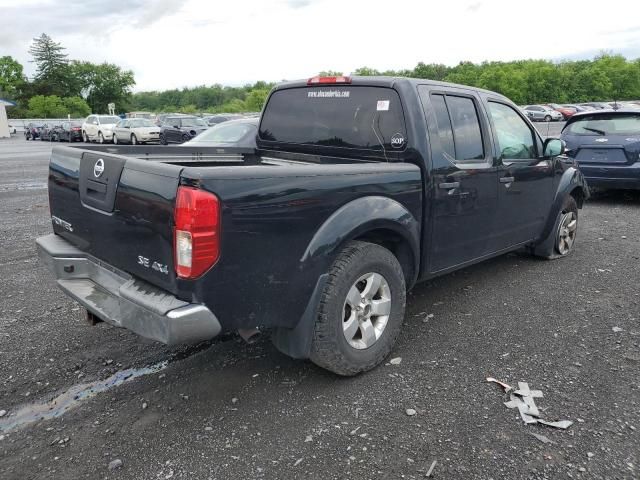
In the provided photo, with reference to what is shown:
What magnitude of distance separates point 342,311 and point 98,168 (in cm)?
169

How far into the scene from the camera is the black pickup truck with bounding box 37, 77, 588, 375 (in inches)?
104

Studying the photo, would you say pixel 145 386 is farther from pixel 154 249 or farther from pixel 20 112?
pixel 20 112

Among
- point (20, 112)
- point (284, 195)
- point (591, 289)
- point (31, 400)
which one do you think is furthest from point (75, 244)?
point (20, 112)

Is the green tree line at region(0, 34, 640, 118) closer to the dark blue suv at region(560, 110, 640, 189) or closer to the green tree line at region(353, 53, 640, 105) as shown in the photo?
the green tree line at region(353, 53, 640, 105)

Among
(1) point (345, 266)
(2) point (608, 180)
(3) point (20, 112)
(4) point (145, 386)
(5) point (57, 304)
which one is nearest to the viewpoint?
(1) point (345, 266)

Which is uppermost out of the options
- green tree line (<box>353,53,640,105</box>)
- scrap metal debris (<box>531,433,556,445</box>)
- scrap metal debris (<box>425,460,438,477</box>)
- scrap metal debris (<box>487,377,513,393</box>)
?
green tree line (<box>353,53,640,105</box>)

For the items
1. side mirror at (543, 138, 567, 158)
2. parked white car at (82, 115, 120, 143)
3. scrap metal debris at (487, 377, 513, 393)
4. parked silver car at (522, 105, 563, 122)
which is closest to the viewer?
scrap metal debris at (487, 377, 513, 393)

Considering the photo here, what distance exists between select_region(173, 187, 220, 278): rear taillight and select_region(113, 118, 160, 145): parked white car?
87.1 feet

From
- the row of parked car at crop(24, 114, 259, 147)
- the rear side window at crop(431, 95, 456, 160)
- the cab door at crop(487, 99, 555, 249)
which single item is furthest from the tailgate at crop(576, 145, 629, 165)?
the row of parked car at crop(24, 114, 259, 147)

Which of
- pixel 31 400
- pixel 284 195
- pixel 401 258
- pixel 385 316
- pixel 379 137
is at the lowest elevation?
pixel 31 400

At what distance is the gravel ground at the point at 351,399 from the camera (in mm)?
2625

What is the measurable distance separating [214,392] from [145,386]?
1.54ft

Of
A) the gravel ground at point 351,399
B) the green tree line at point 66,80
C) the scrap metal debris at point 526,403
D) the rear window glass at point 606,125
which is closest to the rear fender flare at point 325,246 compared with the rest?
the gravel ground at point 351,399

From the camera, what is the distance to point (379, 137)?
12.8 feet
